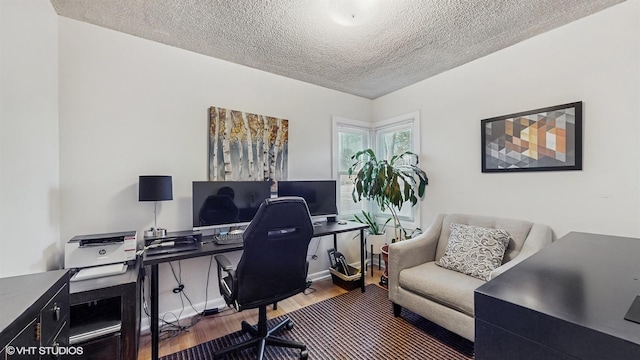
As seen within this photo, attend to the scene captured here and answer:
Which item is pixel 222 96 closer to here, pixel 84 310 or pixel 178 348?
pixel 84 310

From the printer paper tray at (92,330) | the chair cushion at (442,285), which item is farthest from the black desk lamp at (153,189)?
the chair cushion at (442,285)

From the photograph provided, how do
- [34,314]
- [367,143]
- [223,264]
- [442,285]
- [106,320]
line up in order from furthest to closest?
[367,143] → [442,285] → [223,264] → [106,320] → [34,314]

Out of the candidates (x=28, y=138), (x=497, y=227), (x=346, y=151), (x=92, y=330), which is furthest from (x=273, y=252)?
(x=346, y=151)

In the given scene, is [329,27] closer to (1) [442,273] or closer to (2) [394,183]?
(2) [394,183]

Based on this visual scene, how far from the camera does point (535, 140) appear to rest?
7.23ft

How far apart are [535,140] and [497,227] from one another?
0.83m

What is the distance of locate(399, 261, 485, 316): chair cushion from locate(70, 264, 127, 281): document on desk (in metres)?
2.14

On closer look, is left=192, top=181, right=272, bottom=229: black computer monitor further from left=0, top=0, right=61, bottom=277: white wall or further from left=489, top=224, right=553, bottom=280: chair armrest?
left=489, top=224, right=553, bottom=280: chair armrest

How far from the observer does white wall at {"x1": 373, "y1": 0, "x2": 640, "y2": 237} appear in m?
1.79

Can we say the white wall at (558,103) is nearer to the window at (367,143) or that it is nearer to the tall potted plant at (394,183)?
the tall potted plant at (394,183)

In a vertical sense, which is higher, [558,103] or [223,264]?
[558,103]

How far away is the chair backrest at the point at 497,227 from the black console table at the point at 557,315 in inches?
55.4

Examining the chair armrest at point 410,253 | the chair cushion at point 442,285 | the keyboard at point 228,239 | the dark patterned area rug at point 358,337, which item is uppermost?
the keyboard at point 228,239

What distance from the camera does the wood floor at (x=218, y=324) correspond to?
6.32 ft
